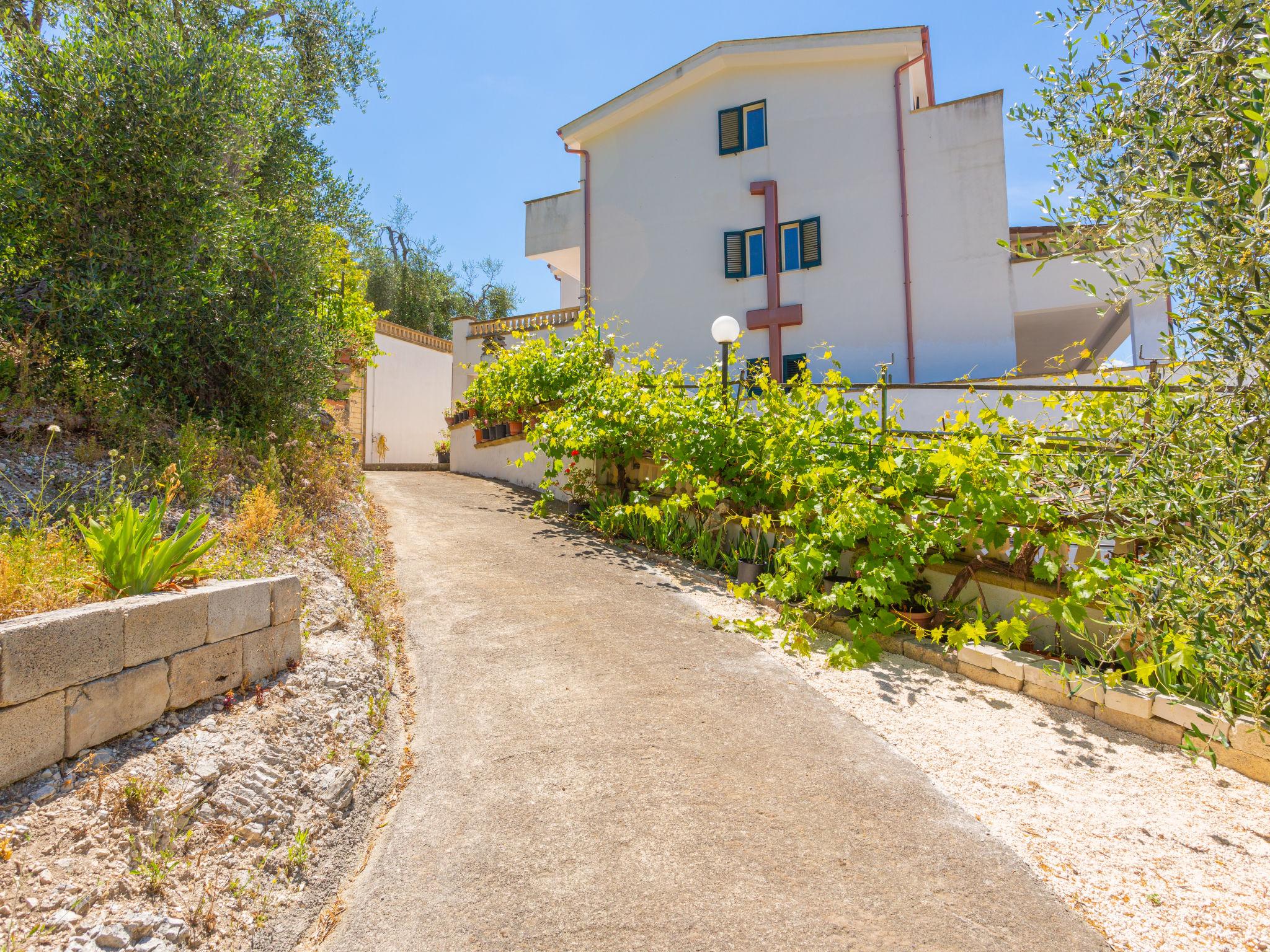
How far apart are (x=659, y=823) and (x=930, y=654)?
302 cm

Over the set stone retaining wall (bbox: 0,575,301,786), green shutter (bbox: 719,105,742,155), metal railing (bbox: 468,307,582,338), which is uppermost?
green shutter (bbox: 719,105,742,155)

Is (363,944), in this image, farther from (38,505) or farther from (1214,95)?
(1214,95)

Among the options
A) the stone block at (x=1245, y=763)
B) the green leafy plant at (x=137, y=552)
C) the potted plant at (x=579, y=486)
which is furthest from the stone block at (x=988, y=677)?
the potted plant at (x=579, y=486)

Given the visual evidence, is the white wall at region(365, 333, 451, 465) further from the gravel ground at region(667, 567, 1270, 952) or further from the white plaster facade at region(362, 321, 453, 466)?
the gravel ground at region(667, 567, 1270, 952)

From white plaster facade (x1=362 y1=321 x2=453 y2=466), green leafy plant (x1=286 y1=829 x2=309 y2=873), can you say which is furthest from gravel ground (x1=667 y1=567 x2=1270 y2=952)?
white plaster facade (x1=362 y1=321 x2=453 y2=466)

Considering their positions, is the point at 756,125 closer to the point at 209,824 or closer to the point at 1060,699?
the point at 1060,699

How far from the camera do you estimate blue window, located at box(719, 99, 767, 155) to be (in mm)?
14906

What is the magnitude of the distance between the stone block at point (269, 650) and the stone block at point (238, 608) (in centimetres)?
6

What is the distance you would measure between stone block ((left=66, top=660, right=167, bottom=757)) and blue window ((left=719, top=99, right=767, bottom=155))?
1514 cm

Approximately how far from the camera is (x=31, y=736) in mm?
2711

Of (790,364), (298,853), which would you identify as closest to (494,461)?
(790,364)

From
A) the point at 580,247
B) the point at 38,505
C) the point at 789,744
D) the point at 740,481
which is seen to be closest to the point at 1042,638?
the point at 789,744

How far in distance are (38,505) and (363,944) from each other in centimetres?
386

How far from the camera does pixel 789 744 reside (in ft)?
13.1
